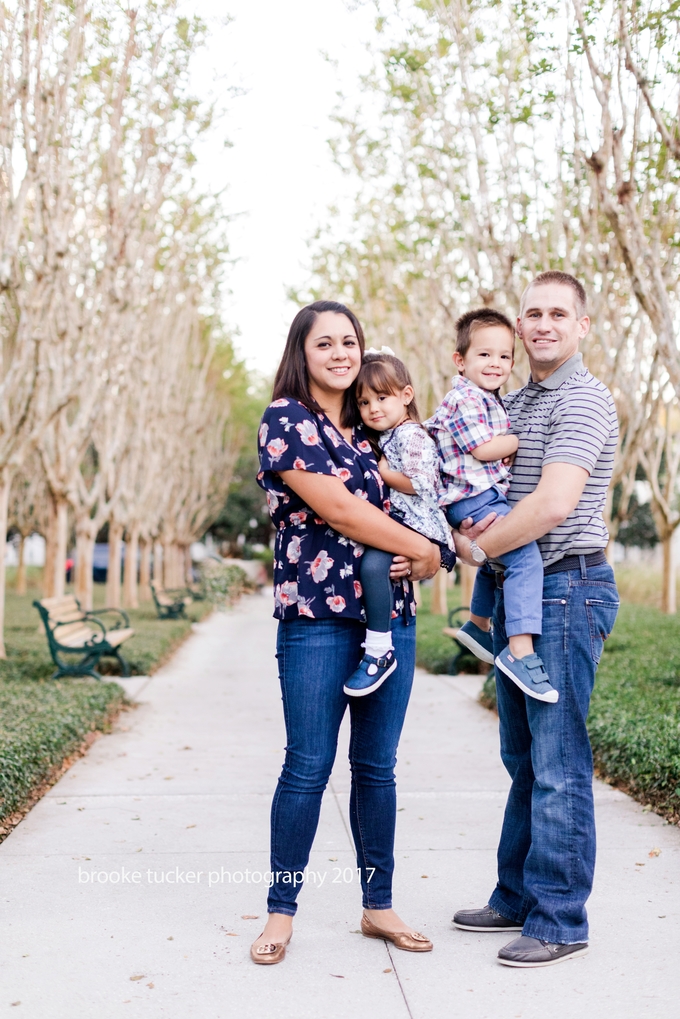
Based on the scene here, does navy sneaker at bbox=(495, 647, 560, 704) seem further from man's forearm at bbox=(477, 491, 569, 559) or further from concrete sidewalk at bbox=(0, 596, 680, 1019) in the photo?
concrete sidewalk at bbox=(0, 596, 680, 1019)

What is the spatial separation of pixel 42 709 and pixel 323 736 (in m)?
4.37

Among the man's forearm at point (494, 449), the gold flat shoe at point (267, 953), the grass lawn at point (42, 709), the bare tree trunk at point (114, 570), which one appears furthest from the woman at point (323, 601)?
the bare tree trunk at point (114, 570)

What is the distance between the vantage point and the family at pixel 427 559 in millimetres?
3307

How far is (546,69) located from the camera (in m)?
8.10

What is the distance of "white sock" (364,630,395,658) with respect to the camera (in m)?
3.31

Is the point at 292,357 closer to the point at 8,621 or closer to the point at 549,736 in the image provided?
the point at 549,736

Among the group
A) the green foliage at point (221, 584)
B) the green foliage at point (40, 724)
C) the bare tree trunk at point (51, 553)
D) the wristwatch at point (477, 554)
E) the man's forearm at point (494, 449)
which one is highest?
the man's forearm at point (494, 449)

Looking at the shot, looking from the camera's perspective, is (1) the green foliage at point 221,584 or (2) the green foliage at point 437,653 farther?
(1) the green foliage at point 221,584

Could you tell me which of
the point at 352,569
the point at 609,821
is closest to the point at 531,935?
the point at 352,569

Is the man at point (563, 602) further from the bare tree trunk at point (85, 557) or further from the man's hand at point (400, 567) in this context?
the bare tree trunk at point (85, 557)

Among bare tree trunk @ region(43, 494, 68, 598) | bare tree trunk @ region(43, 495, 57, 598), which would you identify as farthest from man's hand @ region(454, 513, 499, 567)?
bare tree trunk @ region(43, 495, 57, 598)

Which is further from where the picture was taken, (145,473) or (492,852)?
(145,473)

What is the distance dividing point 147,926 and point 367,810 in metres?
0.94

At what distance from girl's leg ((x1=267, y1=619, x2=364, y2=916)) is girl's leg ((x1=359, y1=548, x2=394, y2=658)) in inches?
4.3
